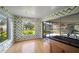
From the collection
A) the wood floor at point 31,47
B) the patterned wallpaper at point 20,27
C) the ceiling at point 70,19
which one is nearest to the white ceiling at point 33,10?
the patterned wallpaper at point 20,27

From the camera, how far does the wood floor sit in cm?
171

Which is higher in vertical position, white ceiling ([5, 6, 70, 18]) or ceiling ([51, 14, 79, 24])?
white ceiling ([5, 6, 70, 18])

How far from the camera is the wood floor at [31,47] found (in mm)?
1705

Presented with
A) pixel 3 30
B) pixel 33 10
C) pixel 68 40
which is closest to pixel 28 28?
pixel 33 10

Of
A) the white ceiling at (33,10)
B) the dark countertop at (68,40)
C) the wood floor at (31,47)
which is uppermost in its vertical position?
the white ceiling at (33,10)

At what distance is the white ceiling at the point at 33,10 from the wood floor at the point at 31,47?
513 millimetres

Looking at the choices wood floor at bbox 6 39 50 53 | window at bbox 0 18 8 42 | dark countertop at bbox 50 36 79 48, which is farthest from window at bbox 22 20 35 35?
dark countertop at bbox 50 36 79 48

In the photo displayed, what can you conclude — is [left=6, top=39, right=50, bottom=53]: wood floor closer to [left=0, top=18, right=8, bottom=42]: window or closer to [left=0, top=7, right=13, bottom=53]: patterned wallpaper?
[left=0, top=7, right=13, bottom=53]: patterned wallpaper

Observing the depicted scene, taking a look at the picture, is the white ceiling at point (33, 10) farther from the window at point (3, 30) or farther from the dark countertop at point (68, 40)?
the dark countertop at point (68, 40)

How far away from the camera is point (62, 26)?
178 centimetres

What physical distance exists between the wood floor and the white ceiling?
1.68 feet
